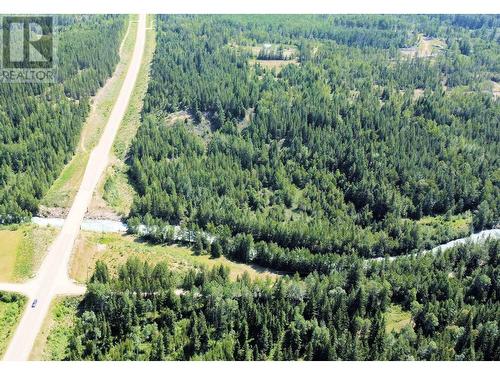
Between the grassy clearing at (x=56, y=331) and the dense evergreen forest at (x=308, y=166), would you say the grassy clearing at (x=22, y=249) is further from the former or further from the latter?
the dense evergreen forest at (x=308, y=166)

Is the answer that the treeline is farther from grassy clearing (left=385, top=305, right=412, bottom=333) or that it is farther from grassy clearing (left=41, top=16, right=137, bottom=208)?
grassy clearing (left=41, top=16, right=137, bottom=208)

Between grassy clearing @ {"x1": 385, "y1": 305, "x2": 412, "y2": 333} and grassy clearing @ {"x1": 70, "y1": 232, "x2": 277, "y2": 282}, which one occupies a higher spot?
grassy clearing @ {"x1": 70, "y1": 232, "x2": 277, "y2": 282}

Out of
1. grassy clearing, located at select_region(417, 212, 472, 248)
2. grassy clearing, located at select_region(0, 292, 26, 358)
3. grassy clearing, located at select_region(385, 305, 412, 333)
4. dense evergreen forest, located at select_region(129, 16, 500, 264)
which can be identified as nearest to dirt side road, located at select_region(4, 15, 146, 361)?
grassy clearing, located at select_region(0, 292, 26, 358)

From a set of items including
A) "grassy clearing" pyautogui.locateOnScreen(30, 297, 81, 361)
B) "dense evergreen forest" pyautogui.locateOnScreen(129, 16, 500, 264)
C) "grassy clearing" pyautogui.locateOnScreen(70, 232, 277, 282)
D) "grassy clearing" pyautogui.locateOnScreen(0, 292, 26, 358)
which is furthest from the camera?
"dense evergreen forest" pyautogui.locateOnScreen(129, 16, 500, 264)

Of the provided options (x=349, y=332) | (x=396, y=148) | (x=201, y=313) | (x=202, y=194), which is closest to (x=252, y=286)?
(x=201, y=313)

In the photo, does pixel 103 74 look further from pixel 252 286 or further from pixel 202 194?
pixel 252 286

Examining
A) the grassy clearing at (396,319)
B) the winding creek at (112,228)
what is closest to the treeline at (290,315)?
the grassy clearing at (396,319)
